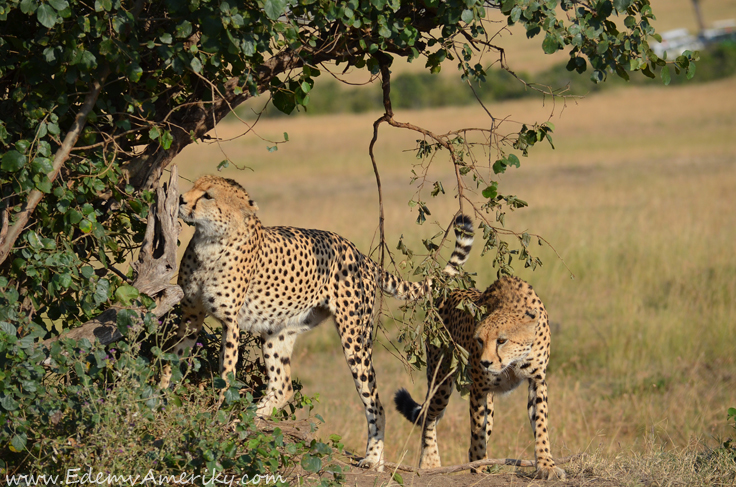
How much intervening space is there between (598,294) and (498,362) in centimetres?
488

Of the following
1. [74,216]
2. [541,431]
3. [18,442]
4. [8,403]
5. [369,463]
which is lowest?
Answer: [369,463]

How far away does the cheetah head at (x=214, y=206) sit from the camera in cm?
423

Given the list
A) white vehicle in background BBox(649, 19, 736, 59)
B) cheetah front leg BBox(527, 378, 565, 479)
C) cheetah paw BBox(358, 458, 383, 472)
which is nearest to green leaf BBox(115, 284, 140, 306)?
cheetah paw BBox(358, 458, 383, 472)

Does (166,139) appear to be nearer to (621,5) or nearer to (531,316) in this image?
(621,5)

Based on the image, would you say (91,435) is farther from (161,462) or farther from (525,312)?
(525,312)

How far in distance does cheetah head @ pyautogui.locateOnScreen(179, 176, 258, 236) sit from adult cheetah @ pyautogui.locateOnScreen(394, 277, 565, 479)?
1.32 meters

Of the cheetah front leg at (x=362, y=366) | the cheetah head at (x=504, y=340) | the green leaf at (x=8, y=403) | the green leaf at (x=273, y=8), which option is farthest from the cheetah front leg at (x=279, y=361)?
the green leaf at (x=273, y=8)

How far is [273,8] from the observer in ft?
10.2

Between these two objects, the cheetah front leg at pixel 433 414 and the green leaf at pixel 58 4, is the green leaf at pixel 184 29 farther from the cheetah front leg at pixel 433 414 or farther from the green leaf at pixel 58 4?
the cheetah front leg at pixel 433 414

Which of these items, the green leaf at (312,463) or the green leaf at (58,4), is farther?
the green leaf at (312,463)

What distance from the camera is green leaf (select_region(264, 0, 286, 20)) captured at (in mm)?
3109

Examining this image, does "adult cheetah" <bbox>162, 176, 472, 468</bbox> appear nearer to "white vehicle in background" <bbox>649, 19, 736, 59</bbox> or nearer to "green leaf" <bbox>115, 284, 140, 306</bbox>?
"green leaf" <bbox>115, 284, 140, 306</bbox>

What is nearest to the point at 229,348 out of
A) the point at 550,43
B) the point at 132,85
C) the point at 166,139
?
the point at 166,139

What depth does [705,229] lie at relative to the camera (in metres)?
10.9
